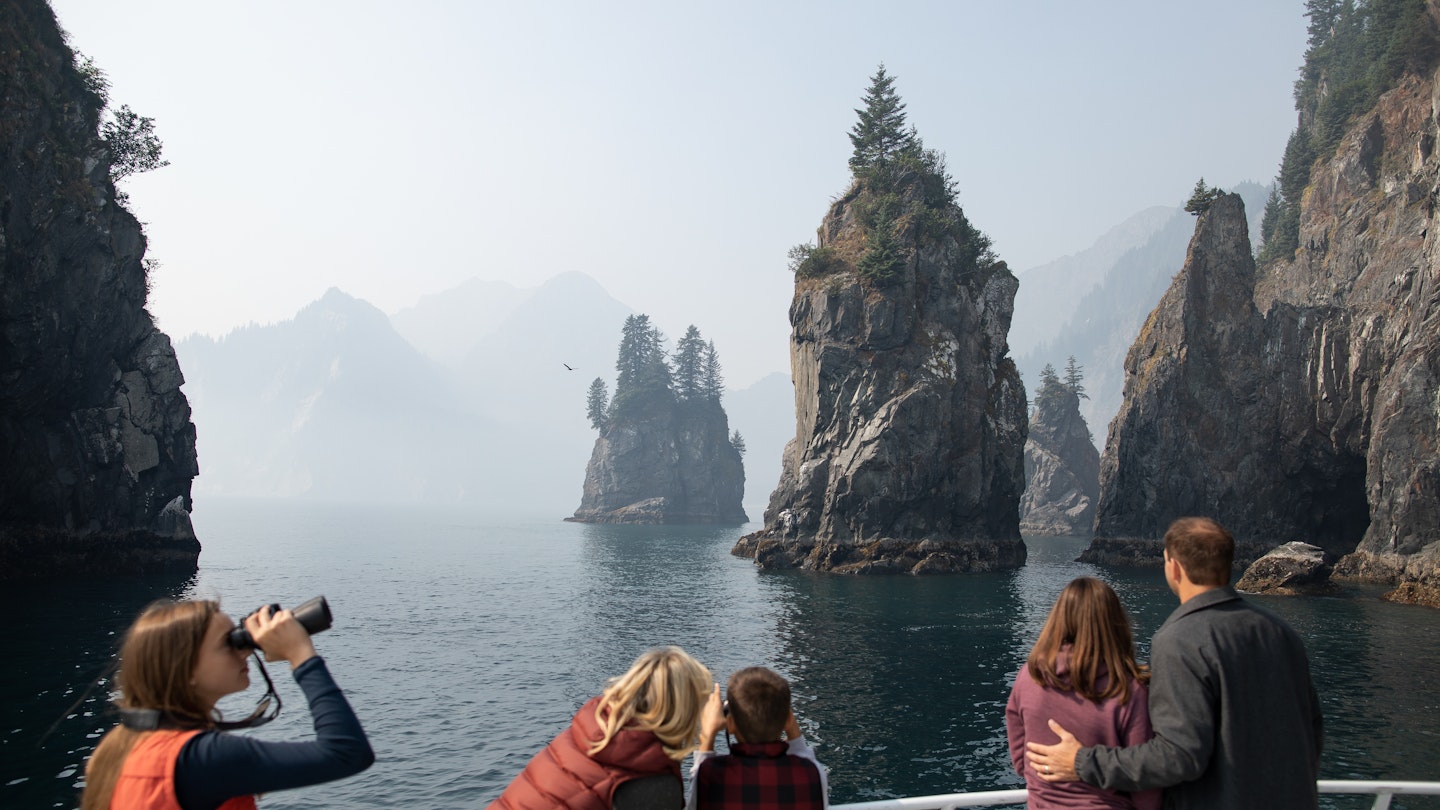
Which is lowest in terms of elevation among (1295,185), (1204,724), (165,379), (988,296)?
(1204,724)

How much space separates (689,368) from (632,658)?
11923 centimetres

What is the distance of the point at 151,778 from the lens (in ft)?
10.1

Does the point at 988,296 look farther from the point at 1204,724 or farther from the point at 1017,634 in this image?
the point at 1204,724

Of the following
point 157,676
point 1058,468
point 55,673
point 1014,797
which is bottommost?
point 55,673

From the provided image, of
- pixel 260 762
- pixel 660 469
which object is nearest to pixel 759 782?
pixel 260 762

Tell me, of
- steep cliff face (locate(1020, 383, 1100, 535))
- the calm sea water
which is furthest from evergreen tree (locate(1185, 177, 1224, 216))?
steep cliff face (locate(1020, 383, 1100, 535))

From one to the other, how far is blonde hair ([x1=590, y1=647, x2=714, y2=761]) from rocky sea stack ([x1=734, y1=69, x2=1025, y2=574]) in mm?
56147

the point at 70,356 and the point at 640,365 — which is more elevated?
the point at 640,365

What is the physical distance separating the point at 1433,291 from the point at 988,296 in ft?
94.2

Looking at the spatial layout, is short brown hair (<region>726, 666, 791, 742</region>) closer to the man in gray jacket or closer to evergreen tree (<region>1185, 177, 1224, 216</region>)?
the man in gray jacket

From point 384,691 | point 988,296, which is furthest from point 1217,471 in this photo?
point 384,691

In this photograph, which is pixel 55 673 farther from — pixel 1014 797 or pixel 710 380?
pixel 710 380

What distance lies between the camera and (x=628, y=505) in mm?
141250

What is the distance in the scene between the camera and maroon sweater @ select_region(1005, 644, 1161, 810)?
14.4 ft
